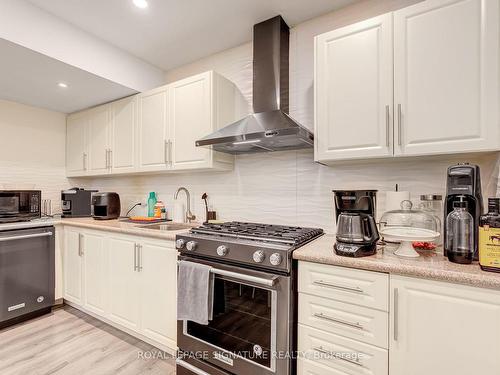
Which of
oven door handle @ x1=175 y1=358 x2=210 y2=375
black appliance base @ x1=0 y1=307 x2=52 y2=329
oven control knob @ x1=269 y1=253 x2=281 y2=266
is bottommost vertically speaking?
black appliance base @ x1=0 y1=307 x2=52 y2=329

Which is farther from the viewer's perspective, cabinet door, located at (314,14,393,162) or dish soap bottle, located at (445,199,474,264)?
cabinet door, located at (314,14,393,162)

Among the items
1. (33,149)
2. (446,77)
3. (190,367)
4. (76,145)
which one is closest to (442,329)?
(446,77)

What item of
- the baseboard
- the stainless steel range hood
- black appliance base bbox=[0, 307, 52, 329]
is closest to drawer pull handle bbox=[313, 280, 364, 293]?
the stainless steel range hood

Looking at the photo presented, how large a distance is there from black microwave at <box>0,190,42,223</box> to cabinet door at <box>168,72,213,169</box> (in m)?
1.56

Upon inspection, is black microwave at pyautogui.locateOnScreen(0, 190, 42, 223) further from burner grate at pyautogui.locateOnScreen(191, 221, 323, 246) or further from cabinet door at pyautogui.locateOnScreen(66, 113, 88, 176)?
burner grate at pyautogui.locateOnScreen(191, 221, 323, 246)

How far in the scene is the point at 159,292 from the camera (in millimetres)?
1916

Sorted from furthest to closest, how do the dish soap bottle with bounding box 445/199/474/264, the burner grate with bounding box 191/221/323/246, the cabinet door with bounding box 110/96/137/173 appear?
the cabinet door with bounding box 110/96/137/173 → the burner grate with bounding box 191/221/323/246 → the dish soap bottle with bounding box 445/199/474/264

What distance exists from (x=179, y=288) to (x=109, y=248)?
974 millimetres

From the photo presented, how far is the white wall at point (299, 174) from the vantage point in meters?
1.63

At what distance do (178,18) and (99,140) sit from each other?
169 cm

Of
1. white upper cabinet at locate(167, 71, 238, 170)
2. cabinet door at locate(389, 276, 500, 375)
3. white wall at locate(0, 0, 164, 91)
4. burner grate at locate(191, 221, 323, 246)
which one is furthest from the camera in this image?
white upper cabinet at locate(167, 71, 238, 170)

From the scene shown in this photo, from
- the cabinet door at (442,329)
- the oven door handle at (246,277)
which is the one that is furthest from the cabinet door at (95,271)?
the cabinet door at (442,329)

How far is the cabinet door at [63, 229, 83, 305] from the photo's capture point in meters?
2.51

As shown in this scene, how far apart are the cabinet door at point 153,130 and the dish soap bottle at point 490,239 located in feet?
7.26
